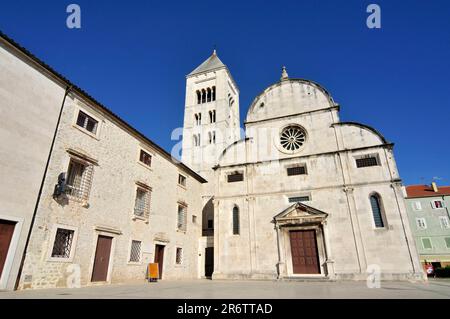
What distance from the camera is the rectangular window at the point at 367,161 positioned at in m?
17.5

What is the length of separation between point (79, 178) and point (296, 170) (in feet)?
46.1

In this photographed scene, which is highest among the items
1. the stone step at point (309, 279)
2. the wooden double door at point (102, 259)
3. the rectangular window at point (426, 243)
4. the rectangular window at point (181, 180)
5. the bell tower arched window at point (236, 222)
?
the rectangular window at point (181, 180)

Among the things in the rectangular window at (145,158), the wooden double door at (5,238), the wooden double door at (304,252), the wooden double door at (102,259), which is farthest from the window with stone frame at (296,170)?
the wooden double door at (5,238)

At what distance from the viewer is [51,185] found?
10.5m

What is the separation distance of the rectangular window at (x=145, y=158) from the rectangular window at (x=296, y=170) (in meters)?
10.0

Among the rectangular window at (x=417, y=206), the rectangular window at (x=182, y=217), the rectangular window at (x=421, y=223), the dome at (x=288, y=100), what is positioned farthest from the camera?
the rectangular window at (x=417, y=206)

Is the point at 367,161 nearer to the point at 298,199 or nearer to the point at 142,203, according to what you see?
the point at 298,199

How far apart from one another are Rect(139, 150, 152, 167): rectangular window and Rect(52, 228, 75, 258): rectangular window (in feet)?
20.4

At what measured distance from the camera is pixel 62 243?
427 inches

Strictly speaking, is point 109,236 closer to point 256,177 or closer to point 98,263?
point 98,263

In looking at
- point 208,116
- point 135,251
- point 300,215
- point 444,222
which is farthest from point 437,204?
point 135,251

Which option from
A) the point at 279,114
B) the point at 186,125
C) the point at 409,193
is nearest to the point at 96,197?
the point at 279,114

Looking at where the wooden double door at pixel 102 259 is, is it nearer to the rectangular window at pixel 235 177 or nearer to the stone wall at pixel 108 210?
the stone wall at pixel 108 210
